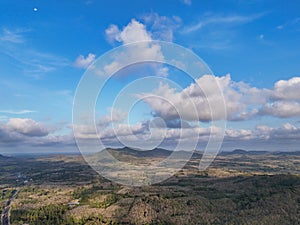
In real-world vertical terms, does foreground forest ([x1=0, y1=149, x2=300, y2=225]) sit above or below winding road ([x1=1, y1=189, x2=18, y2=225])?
above

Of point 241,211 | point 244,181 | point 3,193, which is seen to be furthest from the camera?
point 3,193

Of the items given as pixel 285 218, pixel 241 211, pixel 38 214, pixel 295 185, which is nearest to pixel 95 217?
pixel 38 214

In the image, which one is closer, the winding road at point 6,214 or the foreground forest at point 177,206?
the foreground forest at point 177,206

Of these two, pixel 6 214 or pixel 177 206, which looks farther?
pixel 6 214

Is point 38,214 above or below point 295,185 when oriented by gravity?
below

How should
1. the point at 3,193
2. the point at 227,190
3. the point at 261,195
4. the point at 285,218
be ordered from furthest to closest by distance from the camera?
the point at 3,193 → the point at 227,190 → the point at 261,195 → the point at 285,218

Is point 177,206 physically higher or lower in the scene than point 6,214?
higher

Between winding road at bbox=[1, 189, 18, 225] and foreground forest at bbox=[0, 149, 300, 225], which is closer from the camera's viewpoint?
foreground forest at bbox=[0, 149, 300, 225]

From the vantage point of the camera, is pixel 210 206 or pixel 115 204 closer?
pixel 210 206

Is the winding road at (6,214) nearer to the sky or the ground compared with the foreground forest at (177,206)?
nearer to the ground

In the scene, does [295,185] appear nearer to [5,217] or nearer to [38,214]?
[38,214]
